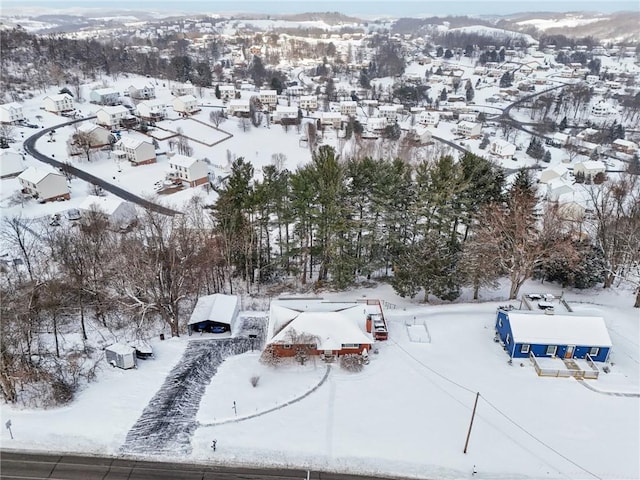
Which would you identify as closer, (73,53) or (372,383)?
(372,383)

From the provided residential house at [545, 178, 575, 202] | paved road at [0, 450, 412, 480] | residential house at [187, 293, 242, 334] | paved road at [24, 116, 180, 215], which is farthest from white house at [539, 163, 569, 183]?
paved road at [0, 450, 412, 480]

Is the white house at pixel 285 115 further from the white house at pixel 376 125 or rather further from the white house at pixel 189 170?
the white house at pixel 189 170

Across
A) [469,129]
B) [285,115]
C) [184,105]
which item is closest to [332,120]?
[285,115]

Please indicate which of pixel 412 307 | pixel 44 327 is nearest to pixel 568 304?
pixel 412 307

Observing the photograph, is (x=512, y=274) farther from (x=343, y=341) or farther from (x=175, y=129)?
(x=175, y=129)

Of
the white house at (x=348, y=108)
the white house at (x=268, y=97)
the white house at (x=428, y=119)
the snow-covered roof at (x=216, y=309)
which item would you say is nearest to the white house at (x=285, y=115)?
the white house at (x=268, y=97)

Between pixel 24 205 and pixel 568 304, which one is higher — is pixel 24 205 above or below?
below

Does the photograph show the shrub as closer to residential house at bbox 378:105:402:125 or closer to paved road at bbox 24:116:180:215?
paved road at bbox 24:116:180:215
